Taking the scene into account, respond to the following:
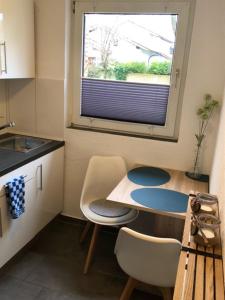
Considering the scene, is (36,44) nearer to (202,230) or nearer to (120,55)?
(120,55)

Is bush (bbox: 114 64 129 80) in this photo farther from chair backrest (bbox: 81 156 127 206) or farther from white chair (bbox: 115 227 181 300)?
white chair (bbox: 115 227 181 300)

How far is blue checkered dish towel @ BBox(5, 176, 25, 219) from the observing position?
1.84 m

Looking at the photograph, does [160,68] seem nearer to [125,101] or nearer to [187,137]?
[125,101]

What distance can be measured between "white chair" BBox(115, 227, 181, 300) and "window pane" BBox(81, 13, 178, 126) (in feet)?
4.04

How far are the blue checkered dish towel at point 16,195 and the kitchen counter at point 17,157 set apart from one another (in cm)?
10

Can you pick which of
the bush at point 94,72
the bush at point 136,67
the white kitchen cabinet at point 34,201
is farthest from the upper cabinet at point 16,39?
the bush at point 136,67

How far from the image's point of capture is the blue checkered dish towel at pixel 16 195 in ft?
6.03

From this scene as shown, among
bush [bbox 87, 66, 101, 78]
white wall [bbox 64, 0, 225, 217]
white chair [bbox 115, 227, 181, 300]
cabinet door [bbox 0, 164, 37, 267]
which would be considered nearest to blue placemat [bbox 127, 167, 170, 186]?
white wall [bbox 64, 0, 225, 217]

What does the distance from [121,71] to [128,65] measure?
0.08 meters

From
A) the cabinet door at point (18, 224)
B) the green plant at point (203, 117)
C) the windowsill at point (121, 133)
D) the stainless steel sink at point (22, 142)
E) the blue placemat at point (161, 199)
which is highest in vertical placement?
the green plant at point (203, 117)

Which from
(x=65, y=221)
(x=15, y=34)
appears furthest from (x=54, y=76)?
(x=65, y=221)

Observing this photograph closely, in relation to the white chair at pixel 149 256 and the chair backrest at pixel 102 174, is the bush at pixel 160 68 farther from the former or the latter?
the white chair at pixel 149 256

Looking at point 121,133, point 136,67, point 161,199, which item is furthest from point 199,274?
point 136,67

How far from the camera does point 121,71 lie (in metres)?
2.37
